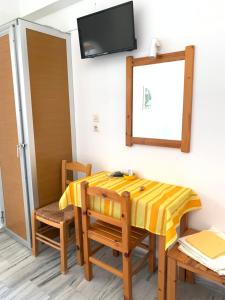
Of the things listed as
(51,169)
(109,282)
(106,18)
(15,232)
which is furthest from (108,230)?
(106,18)

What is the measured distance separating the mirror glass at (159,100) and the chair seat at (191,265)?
0.86 meters

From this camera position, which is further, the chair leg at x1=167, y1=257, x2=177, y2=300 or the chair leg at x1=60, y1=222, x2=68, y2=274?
the chair leg at x1=60, y1=222, x2=68, y2=274

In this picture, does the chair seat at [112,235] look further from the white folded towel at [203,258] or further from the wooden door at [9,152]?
the wooden door at [9,152]

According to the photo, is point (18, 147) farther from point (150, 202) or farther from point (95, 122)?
point (150, 202)

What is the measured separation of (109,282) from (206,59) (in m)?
1.93

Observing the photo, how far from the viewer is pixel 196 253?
1.55 metres

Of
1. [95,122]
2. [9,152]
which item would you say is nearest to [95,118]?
[95,122]

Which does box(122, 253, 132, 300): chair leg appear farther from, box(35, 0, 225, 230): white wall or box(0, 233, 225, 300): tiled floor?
box(35, 0, 225, 230): white wall

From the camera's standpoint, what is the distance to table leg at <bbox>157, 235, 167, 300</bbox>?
5.27 feet

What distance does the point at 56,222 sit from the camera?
82.9 inches

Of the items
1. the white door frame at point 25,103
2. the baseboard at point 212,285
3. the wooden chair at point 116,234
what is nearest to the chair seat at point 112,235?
the wooden chair at point 116,234

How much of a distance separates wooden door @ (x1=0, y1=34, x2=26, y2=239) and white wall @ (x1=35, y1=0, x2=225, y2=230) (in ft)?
2.22

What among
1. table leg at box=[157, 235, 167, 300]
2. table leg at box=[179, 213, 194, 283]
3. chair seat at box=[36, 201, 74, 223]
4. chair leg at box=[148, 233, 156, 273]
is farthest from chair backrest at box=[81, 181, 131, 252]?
table leg at box=[179, 213, 194, 283]

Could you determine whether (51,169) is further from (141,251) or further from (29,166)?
(141,251)
